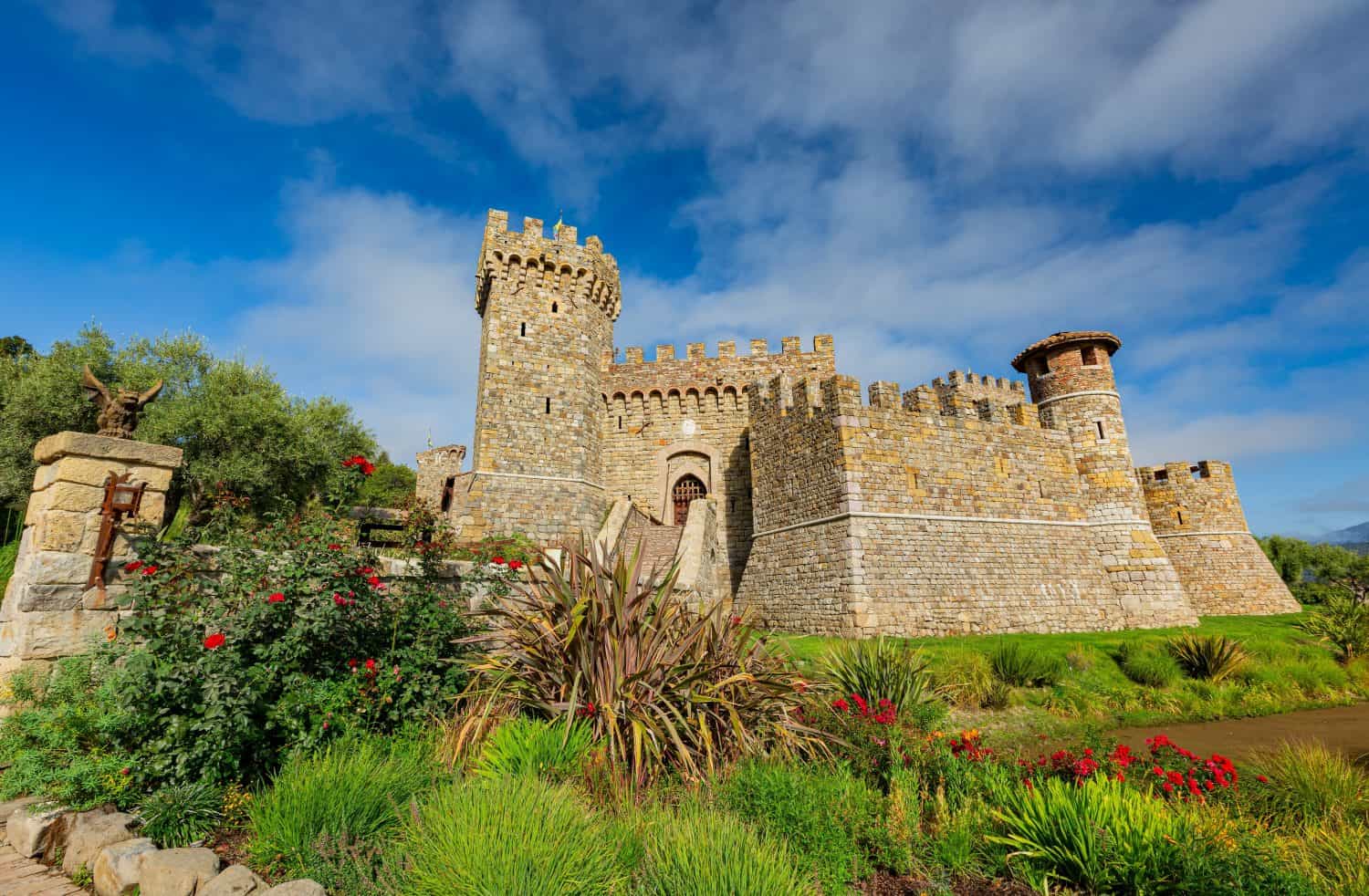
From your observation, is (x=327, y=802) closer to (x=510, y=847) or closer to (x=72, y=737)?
(x=510, y=847)

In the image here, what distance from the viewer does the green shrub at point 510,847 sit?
102 inches

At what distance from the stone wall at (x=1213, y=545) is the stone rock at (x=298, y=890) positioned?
22.4m

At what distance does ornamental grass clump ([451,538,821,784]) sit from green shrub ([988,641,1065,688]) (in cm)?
584

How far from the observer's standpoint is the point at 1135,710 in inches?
355

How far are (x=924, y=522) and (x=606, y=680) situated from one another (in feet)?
34.6

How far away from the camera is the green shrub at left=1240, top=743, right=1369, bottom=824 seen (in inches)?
172

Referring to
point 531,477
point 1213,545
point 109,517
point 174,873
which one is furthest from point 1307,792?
point 1213,545

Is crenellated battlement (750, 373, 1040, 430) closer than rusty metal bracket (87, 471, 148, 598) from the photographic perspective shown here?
No

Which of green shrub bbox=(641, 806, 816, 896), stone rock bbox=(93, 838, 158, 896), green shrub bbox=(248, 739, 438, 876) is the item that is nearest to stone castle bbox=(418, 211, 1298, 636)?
green shrub bbox=(248, 739, 438, 876)

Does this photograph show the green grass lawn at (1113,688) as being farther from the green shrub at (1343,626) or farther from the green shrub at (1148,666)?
the green shrub at (1343,626)

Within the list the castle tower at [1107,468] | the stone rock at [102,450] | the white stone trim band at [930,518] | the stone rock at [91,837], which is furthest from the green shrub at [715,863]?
the castle tower at [1107,468]

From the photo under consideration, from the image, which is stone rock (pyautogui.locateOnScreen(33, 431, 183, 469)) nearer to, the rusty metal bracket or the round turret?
the rusty metal bracket

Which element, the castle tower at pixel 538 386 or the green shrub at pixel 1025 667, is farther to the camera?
the castle tower at pixel 538 386

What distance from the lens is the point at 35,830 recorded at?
11.5ft
